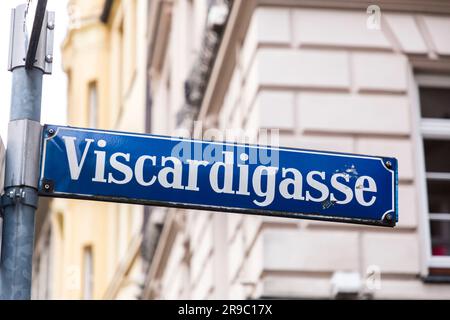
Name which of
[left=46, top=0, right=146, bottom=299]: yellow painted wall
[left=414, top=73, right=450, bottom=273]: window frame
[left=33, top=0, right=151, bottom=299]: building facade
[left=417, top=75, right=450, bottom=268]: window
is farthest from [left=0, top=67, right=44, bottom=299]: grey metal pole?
[left=46, top=0, right=146, bottom=299]: yellow painted wall

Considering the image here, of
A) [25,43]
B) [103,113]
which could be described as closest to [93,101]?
[103,113]

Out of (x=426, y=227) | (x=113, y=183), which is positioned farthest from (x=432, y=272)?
(x=113, y=183)

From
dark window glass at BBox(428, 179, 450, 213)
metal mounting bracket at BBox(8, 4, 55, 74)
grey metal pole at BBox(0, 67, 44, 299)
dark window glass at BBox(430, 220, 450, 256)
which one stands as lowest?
grey metal pole at BBox(0, 67, 44, 299)

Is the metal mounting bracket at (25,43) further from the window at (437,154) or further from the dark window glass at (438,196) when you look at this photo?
the dark window glass at (438,196)

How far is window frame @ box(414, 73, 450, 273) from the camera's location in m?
10.3

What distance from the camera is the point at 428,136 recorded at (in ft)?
35.3

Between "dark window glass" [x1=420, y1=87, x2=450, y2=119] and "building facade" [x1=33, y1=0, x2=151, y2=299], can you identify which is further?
"building facade" [x1=33, y1=0, x2=151, y2=299]

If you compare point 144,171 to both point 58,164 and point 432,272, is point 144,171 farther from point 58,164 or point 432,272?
point 432,272

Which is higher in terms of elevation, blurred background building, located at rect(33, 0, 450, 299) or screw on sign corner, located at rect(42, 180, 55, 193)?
blurred background building, located at rect(33, 0, 450, 299)

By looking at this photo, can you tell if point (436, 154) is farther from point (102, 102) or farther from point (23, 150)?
point (102, 102)

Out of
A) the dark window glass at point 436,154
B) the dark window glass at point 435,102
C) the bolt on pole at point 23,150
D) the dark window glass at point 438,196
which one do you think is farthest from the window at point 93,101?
the bolt on pole at point 23,150

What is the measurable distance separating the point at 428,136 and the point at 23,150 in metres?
6.22

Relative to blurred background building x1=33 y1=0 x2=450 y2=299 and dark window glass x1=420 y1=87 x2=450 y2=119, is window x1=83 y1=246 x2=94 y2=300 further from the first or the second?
dark window glass x1=420 y1=87 x2=450 y2=119

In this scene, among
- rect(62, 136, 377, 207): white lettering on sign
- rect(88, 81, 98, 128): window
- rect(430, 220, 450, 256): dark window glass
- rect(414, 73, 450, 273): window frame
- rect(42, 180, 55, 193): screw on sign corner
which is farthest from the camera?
rect(88, 81, 98, 128): window
